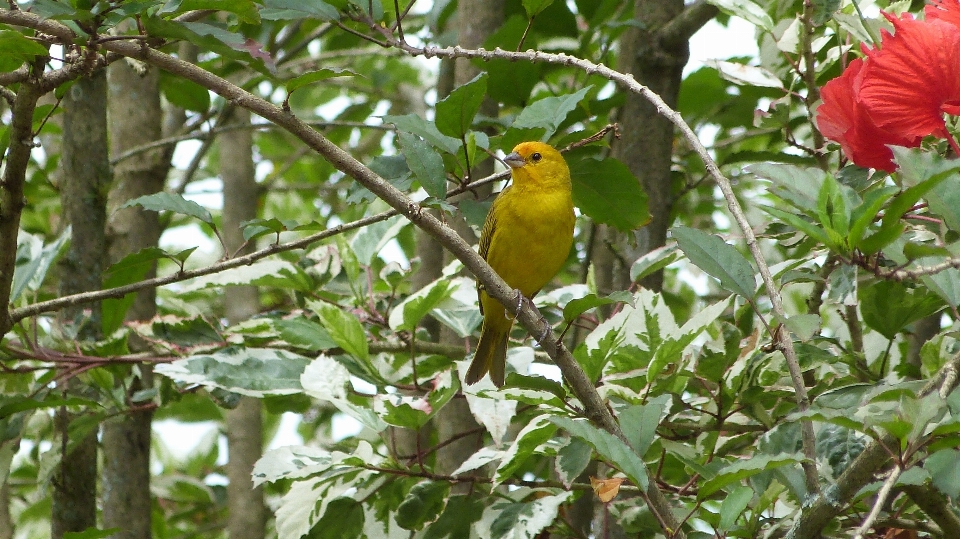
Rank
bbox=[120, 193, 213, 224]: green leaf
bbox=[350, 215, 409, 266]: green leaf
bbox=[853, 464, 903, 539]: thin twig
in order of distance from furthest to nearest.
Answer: bbox=[350, 215, 409, 266]: green leaf → bbox=[120, 193, 213, 224]: green leaf → bbox=[853, 464, 903, 539]: thin twig

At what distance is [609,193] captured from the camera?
8.14 feet

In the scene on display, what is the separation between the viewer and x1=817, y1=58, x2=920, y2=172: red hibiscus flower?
1780mm

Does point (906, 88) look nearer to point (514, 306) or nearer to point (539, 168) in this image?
point (514, 306)

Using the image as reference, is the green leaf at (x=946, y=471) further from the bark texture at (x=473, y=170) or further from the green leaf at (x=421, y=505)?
the bark texture at (x=473, y=170)

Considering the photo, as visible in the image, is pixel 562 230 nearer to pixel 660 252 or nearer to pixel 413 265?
pixel 413 265

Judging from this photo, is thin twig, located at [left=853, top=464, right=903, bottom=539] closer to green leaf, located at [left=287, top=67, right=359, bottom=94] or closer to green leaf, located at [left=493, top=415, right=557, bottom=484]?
green leaf, located at [left=493, top=415, right=557, bottom=484]

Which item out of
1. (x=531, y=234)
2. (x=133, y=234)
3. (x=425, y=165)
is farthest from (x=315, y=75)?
(x=133, y=234)

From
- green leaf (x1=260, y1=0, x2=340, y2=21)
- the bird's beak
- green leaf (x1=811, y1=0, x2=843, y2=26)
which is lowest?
green leaf (x1=811, y1=0, x2=843, y2=26)

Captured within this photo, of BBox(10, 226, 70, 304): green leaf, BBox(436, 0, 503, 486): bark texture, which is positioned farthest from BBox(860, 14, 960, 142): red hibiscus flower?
BBox(10, 226, 70, 304): green leaf

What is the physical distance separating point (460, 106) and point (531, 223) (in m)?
1.39

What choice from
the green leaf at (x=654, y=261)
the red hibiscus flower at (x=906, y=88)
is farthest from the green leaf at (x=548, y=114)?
the red hibiscus flower at (x=906, y=88)

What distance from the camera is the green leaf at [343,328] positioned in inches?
97.7

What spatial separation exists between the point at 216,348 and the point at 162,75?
1488 millimetres

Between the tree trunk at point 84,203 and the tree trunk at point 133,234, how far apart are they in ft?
0.53
